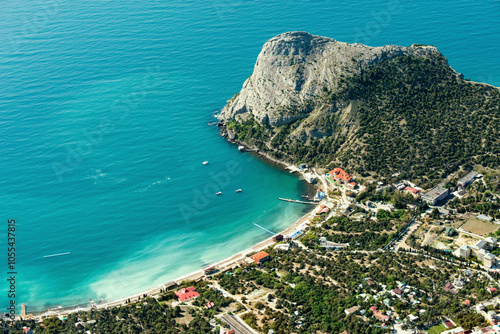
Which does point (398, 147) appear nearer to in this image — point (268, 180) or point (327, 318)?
point (268, 180)

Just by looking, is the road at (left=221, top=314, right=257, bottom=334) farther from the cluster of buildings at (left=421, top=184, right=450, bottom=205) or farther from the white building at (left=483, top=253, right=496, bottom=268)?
the cluster of buildings at (left=421, top=184, right=450, bottom=205)

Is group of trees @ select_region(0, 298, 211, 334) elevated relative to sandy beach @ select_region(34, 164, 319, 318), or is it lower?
lower

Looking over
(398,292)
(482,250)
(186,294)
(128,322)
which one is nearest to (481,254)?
(482,250)

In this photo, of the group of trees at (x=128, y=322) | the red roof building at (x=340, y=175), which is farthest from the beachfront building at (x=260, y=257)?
the red roof building at (x=340, y=175)

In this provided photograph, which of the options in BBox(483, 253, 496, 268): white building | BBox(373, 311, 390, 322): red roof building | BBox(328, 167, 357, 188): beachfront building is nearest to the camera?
BBox(373, 311, 390, 322): red roof building

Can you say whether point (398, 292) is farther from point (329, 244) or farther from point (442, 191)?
point (442, 191)

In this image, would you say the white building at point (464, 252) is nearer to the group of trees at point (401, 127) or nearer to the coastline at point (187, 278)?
the group of trees at point (401, 127)

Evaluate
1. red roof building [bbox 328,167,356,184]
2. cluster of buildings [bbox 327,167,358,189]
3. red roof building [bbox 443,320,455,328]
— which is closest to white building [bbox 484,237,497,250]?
red roof building [bbox 443,320,455,328]

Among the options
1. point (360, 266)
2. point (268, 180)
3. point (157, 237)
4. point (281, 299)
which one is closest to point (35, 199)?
point (157, 237)
